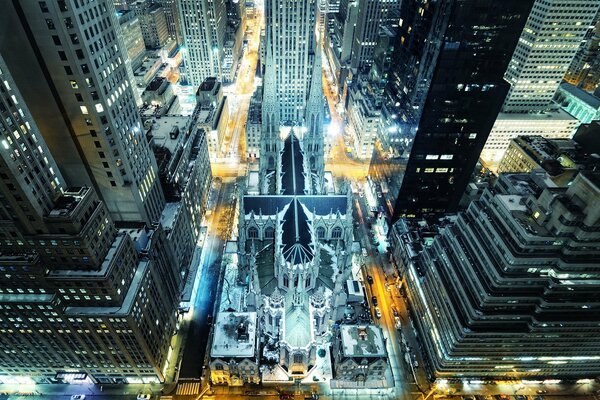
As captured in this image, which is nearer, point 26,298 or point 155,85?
point 26,298

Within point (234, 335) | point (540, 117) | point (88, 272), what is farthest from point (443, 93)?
point (540, 117)

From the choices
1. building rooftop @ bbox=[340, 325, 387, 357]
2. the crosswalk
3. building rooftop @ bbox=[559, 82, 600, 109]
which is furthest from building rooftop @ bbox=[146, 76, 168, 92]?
building rooftop @ bbox=[559, 82, 600, 109]

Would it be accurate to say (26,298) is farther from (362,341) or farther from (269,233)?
(362,341)

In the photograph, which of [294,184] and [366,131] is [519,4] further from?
[366,131]

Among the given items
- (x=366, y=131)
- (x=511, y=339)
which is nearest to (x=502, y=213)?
(x=511, y=339)

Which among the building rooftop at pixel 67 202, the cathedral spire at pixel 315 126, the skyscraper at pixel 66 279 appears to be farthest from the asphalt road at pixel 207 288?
the building rooftop at pixel 67 202

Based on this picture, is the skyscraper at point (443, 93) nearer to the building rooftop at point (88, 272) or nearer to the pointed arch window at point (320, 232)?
the pointed arch window at point (320, 232)

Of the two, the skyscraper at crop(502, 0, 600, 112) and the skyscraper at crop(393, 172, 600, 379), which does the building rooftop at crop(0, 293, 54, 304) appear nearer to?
the skyscraper at crop(393, 172, 600, 379)
